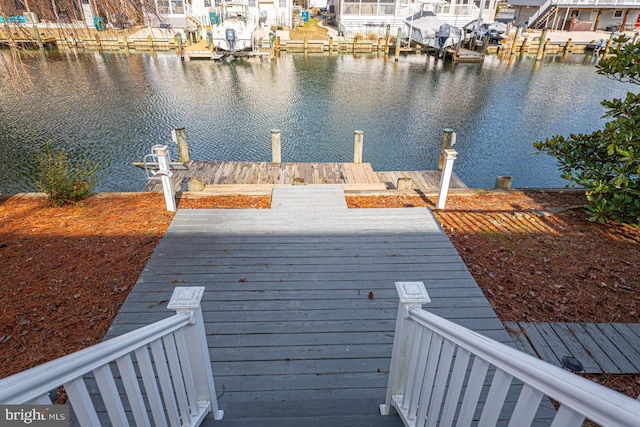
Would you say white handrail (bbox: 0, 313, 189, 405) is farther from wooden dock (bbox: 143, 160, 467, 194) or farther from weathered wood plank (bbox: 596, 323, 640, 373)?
wooden dock (bbox: 143, 160, 467, 194)

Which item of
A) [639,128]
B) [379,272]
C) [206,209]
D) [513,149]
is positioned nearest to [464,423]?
[379,272]

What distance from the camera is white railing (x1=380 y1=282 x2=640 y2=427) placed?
3.02ft

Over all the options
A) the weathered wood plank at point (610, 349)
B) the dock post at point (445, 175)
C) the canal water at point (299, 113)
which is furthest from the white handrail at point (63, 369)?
the canal water at point (299, 113)

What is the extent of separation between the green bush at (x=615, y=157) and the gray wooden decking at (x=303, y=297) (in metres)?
2.64

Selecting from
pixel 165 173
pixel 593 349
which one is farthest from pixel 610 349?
pixel 165 173

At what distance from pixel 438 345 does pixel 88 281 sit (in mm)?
4211

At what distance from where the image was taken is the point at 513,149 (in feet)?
42.1

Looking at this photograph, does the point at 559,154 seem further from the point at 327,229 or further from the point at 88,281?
the point at 88,281

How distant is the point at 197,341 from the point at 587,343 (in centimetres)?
369

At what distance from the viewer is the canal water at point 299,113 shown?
39.2ft

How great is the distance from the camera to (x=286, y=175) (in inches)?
356

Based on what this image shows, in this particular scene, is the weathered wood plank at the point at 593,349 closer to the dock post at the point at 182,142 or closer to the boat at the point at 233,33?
the dock post at the point at 182,142

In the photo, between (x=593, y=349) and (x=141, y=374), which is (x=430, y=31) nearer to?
(x=593, y=349)

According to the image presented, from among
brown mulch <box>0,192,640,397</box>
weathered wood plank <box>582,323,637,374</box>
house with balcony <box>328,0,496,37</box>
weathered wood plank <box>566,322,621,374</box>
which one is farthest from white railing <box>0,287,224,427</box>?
house with balcony <box>328,0,496,37</box>
